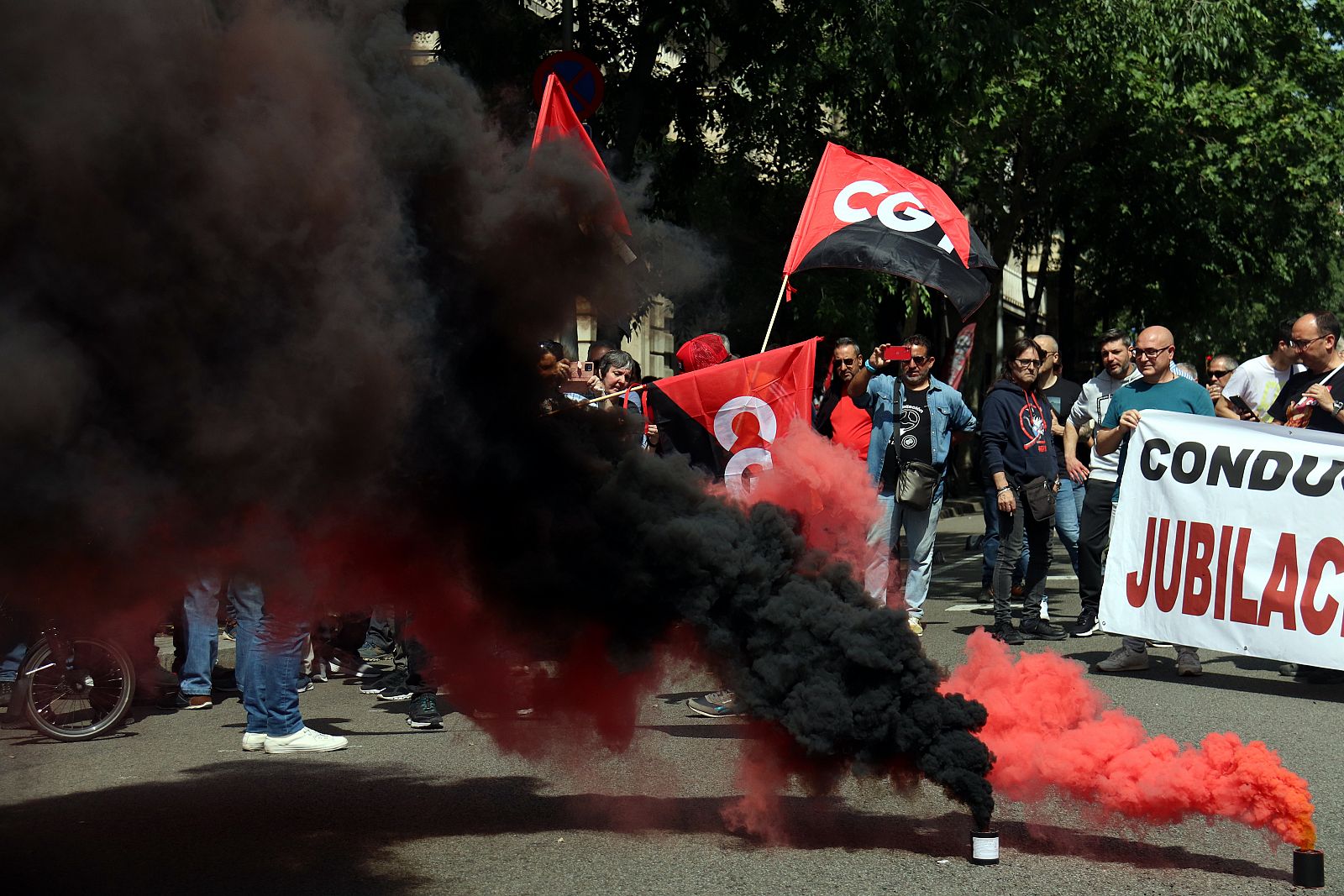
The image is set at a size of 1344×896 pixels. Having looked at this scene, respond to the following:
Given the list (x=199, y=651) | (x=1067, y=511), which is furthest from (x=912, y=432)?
(x=199, y=651)

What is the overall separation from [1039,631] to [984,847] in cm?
560

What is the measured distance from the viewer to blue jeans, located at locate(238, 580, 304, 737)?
6828 millimetres

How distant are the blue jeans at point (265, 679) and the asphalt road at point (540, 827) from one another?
0.19m

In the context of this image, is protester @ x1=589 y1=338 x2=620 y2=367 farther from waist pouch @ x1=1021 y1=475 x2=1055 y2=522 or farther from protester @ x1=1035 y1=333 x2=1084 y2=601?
protester @ x1=1035 y1=333 x2=1084 y2=601

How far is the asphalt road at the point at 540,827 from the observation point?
4.89 metres

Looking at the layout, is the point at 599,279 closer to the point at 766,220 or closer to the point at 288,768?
the point at 288,768

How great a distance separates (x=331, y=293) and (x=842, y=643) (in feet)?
6.85

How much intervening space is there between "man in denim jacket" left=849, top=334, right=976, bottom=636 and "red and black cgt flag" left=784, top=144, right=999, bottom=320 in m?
0.95

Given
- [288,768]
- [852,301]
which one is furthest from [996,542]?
[852,301]

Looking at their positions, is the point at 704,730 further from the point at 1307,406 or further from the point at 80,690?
the point at 1307,406

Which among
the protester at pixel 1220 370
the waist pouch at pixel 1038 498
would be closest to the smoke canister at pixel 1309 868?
the waist pouch at pixel 1038 498

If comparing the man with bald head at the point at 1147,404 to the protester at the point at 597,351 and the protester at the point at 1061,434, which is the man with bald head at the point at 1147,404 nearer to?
the protester at the point at 1061,434

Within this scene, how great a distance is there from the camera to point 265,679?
6957mm

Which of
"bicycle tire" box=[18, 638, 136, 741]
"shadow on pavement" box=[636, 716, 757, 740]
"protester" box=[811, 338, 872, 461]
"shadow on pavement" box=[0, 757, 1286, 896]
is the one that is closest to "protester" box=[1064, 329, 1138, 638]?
"protester" box=[811, 338, 872, 461]
